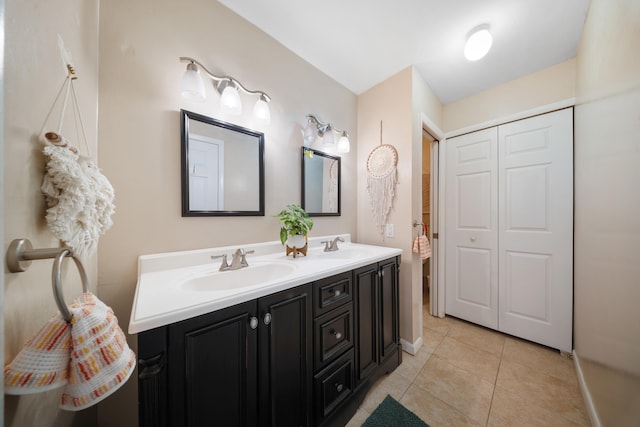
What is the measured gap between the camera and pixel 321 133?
1.71 m

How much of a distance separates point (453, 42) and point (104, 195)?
2.22 m

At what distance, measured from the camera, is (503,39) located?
1485mm

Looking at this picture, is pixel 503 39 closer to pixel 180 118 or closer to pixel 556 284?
pixel 556 284

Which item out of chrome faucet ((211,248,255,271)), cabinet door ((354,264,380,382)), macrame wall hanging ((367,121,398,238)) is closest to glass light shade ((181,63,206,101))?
chrome faucet ((211,248,255,271))

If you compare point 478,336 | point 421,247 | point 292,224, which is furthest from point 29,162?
point 478,336

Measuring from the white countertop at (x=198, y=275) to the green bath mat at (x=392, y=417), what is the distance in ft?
2.83

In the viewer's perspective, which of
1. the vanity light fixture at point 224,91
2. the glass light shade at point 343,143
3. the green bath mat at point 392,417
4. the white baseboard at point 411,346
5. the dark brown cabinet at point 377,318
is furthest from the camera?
the glass light shade at point 343,143

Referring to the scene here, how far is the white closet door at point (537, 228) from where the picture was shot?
1.67 meters

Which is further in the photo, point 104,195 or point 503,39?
point 503,39

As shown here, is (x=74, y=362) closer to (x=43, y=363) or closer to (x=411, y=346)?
(x=43, y=363)

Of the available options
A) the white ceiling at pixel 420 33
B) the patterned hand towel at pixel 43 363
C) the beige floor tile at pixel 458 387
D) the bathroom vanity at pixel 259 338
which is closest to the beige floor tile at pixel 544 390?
the beige floor tile at pixel 458 387

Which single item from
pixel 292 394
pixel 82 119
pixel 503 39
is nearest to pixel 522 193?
pixel 503 39

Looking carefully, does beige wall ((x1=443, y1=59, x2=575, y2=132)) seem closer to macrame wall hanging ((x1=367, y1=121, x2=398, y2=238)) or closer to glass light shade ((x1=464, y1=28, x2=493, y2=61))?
glass light shade ((x1=464, y1=28, x2=493, y2=61))

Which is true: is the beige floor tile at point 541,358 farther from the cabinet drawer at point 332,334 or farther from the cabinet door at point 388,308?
the cabinet drawer at point 332,334
